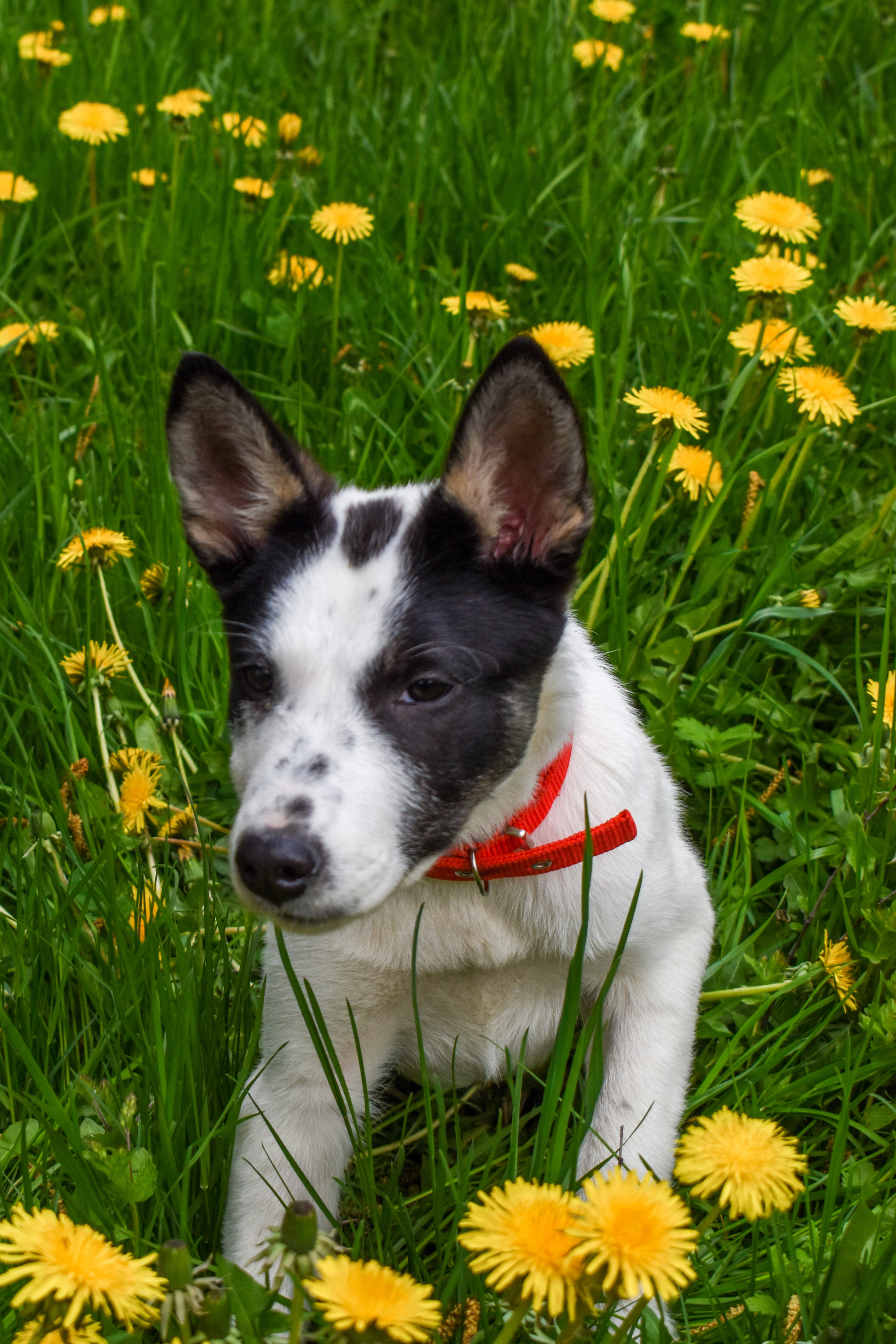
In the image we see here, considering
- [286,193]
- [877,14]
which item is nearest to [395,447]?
[286,193]

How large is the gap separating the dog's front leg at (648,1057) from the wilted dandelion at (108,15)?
437 cm

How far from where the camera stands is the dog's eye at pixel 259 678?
223cm

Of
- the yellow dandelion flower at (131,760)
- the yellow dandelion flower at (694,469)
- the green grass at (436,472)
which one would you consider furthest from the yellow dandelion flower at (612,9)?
the yellow dandelion flower at (131,760)

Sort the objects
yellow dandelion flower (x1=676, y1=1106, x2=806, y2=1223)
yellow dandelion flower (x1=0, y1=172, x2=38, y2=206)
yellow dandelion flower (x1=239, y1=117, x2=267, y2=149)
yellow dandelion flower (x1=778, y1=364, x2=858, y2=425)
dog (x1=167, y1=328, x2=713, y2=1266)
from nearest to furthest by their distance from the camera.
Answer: yellow dandelion flower (x1=676, y1=1106, x2=806, y2=1223) < dog (x1=167, y1=328, x2=713, y2=1266) < yellow dandelion flower (x1=778, y1=364, x2=858, y2=425) < yellow dandelion flower (x1=0, y1=172, x2=38, y2=206) < yellow dandelion flower (x1=239, y1=117, x2=267, y2=149)

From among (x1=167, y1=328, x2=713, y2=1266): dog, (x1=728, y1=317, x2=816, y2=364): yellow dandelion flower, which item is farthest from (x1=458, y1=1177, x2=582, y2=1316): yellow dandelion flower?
(x1=728, y1=317, x2=816, y2=364): yellow dandelion flower

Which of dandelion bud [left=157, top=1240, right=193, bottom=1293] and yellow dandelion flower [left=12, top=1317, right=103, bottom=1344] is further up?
dandelion bud [left=157, top=1240, right=193, bottom=1293]

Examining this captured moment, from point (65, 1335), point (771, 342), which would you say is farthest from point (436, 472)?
point (65, 1335)

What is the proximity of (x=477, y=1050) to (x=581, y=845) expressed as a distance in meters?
0.51

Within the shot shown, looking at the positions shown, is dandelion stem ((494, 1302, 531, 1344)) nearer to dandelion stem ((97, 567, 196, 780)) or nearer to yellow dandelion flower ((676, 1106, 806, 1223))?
yellow dandelion flower ((676, 1106, 806, 1223))

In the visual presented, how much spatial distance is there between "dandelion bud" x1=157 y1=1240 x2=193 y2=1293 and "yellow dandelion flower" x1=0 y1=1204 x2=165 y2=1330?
0.03m

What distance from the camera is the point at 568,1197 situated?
1.40 metres

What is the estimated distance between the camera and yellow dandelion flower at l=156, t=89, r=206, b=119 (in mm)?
4441

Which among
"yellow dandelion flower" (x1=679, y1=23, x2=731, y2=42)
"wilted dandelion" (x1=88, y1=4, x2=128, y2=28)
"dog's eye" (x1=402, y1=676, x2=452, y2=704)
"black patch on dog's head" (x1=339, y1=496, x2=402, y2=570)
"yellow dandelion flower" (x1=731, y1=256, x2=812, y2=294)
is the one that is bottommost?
"dog's eye" (x1=402, y1=676, x2=452, y2=704)

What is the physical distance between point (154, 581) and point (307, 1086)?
1.39m
